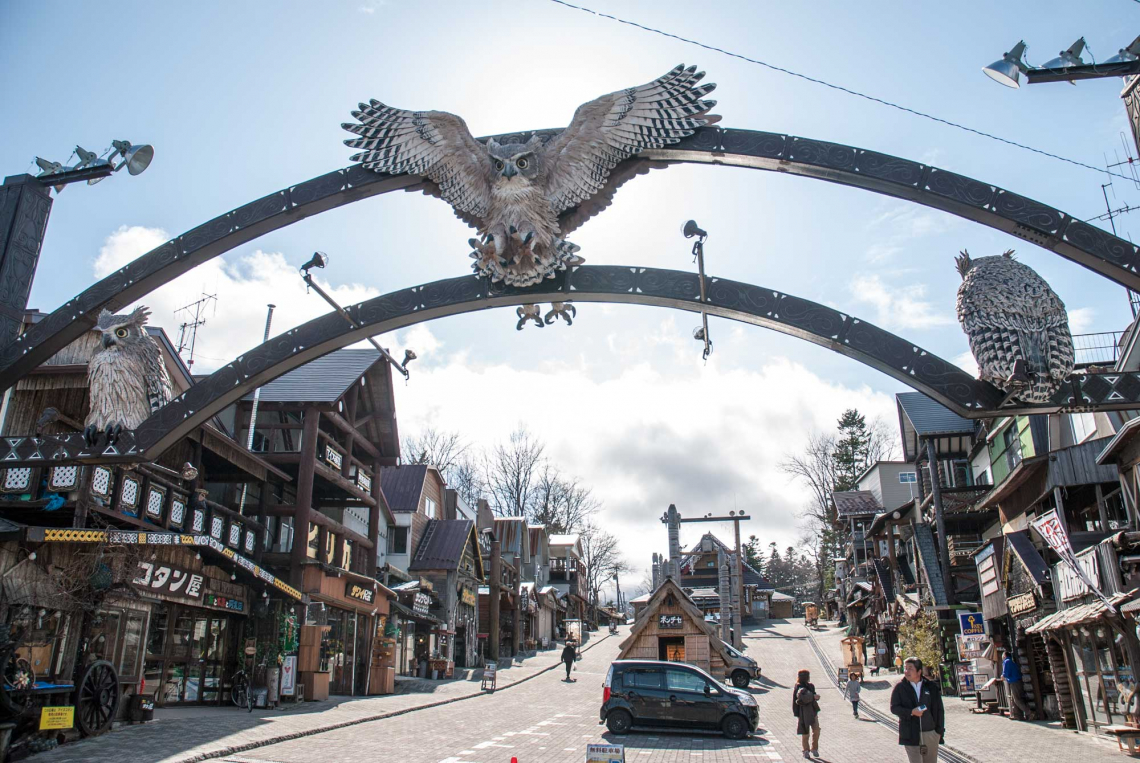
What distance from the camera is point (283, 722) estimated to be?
587 inches

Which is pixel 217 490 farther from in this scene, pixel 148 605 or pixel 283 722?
pixel 283 722

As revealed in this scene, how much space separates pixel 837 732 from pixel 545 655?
28091mm

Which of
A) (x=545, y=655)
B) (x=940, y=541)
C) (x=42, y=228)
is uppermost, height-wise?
(x=42, y=228)

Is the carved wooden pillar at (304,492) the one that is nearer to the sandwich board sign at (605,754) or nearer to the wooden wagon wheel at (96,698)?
the wooden wagon wheel at (96,698)

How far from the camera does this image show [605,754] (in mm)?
7758

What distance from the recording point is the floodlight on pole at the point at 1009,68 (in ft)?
24.7

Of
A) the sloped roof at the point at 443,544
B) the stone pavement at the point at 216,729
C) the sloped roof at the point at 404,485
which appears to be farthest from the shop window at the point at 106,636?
the sloped roof at the point at 443,544

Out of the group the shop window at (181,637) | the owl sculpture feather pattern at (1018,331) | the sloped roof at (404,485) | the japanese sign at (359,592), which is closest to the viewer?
the owl sculpture feather pattern at (1018,331)

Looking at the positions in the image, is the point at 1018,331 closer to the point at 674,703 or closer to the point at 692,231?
the point at 692,231

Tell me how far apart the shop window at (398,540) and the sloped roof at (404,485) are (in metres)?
0.90

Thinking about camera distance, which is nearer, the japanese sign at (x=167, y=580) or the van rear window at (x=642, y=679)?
the japanese sign at (x=167, y=580)

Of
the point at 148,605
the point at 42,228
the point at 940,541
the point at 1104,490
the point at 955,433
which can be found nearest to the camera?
the point at 42,228

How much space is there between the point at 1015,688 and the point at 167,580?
1851 centimetres

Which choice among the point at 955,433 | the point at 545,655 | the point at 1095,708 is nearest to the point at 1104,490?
the point at 1095,708
